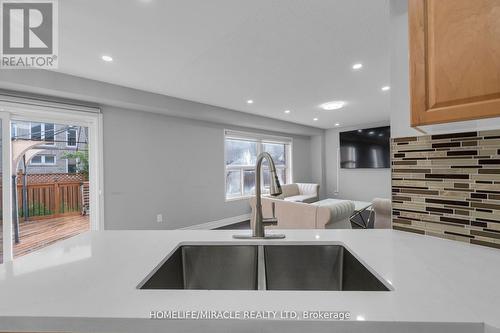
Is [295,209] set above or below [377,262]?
A: below

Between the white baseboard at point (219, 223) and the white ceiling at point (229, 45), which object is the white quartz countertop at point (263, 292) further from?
the white baseboard at point (219, 223)

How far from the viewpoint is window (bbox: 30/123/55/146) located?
2.61 m

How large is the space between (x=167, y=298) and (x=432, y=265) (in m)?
0.81

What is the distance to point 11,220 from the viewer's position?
7.95 ft

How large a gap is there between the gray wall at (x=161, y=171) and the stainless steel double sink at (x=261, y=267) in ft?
9.15

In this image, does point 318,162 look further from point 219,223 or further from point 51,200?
point 51,200

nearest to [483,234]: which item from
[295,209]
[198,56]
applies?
[295,209]

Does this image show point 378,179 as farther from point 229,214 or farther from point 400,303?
point 400,303

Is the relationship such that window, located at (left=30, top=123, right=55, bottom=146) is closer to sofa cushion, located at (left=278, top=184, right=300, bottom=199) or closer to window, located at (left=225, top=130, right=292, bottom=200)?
window, located at (left=225, top=130, right=292, bottom=200)

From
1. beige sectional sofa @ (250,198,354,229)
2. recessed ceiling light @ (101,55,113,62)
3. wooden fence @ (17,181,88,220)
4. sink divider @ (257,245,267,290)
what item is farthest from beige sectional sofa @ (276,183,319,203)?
sink divider @ (257,245,267,290)

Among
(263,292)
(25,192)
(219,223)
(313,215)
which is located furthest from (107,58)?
(219,223)

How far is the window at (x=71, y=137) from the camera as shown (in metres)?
2.87

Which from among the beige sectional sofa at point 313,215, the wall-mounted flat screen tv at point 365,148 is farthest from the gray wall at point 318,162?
the beige sectional sofa at point 313,215

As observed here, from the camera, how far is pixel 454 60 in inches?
25.7
